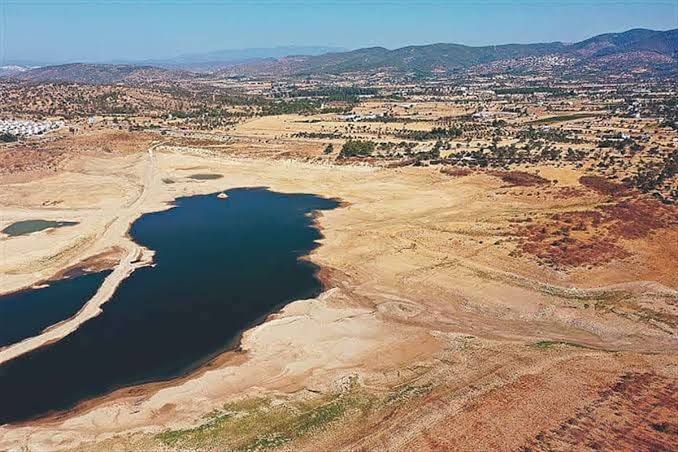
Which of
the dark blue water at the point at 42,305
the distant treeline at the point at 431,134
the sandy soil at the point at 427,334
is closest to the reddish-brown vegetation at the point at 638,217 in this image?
the sandy soil at the point at 427,334

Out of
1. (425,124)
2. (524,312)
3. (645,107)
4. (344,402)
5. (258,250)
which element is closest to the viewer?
(344,402)

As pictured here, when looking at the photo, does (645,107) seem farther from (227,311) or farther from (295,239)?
(227,311)

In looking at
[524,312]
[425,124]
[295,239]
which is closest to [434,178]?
[295,239]

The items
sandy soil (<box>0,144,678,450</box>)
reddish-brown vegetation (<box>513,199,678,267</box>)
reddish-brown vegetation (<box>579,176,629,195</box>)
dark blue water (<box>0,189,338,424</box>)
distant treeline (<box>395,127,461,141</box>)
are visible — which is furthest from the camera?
distant treeline (<box>395,127,461,141</box>)

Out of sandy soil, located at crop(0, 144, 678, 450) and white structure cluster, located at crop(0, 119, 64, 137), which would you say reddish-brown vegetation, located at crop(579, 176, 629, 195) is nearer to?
sandy soil, located at crop(0, 144, 678, 450)

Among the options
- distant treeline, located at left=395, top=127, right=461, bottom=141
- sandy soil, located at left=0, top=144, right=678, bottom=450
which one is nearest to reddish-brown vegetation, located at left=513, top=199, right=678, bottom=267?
sandy soil, located at left=0, top=144, right=678, bottom=450

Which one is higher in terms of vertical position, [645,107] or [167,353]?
[645,107]
